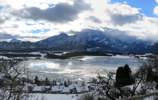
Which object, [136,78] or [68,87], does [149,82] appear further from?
[68,87]

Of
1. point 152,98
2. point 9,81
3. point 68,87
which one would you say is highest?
point 9,81

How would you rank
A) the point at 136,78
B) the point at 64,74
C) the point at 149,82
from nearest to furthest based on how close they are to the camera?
1. the point at 149,82
2. the point at 136,78
3. the point at 64,74

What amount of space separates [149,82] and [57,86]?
185ft

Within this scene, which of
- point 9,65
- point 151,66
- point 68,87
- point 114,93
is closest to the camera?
point 9,65

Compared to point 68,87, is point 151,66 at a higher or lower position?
higher

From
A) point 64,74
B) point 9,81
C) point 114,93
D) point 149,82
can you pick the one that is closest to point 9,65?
point 9,81

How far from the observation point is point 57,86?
321 ft

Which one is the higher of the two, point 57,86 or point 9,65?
point 9,65

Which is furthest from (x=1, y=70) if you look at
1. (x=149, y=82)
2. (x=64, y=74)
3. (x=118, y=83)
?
(x=64, y=74)

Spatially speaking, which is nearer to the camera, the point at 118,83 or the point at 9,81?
the point at 9,81

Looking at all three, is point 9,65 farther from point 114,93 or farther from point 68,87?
point 68,87

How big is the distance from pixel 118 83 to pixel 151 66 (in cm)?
558

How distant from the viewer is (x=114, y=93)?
37.0 meters

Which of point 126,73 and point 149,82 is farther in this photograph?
point 126,73
